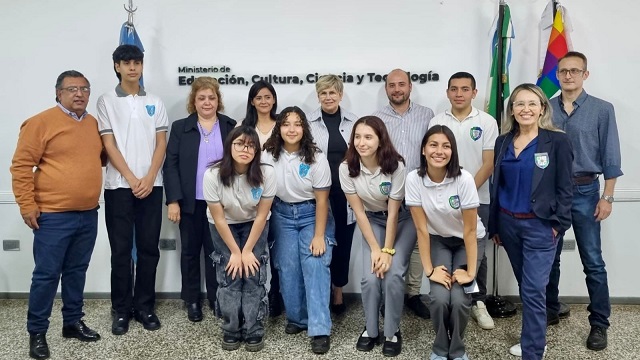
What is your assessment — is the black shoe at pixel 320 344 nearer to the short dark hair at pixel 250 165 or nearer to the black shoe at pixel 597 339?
the short dark hair at pixel 250 165

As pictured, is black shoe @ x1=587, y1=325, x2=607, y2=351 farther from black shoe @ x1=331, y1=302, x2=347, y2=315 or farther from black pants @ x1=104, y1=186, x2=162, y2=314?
black pants @ x1=104, y1=186, x2=162, y2=314

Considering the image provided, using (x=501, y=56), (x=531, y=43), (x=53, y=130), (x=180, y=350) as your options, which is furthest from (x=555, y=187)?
(x=53, y=130)

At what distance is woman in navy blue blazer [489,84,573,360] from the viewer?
2.37m

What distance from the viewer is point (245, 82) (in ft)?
11.8

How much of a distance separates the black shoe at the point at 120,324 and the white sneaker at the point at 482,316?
225 centimetres

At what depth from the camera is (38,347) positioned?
8.98 ft

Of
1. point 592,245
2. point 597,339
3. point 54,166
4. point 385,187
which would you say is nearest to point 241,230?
point 385,187

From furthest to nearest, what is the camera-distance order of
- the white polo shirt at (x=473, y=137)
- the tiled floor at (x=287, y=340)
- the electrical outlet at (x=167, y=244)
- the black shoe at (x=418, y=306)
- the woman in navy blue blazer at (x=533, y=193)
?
the electrical outlet at (x=167, y=244)
the black shoe at (x=418, y=306)
the white polo shirt at (x=473, y=137)
the tiled floor at (x=287, y=340)
the woman in navy blue blazer at (x=533, y=193)

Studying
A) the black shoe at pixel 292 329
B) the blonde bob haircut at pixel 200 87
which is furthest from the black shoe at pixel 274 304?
the blonde bob haircut at pixel 200 87

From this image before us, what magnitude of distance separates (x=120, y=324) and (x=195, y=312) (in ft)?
1.53

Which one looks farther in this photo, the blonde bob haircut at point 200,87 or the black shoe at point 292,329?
the blonde bob haircut at point 200,87

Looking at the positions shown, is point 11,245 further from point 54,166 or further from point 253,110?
point 253,110

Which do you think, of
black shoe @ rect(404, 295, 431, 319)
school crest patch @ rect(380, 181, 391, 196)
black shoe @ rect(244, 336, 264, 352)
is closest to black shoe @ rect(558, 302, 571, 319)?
black shoe @ rect(404, 295, 431, 319)

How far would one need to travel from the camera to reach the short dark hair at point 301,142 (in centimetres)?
280
